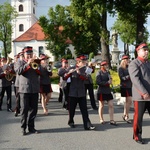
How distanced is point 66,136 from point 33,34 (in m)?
67.0

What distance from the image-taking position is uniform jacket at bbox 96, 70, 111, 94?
26.4ft

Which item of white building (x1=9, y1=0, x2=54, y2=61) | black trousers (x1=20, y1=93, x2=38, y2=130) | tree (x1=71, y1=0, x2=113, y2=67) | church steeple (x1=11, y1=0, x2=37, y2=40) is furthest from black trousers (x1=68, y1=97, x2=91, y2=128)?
church steeple (x1=11, y1=0, x2=37, y2=40)

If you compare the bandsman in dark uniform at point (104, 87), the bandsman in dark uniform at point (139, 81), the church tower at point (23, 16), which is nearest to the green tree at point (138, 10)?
the bandsman in dark uniform at point (104, 87)

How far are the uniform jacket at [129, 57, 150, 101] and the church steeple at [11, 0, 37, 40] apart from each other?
7182cm

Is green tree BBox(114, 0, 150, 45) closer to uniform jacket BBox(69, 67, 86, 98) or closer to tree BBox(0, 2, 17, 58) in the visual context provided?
uniform jacket BBox(69, 67, 86, 98)

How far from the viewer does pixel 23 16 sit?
78000 millimetres

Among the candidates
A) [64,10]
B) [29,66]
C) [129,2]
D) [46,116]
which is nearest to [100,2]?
Result: [129,2]

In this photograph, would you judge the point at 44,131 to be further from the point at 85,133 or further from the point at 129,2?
the point at 129,2

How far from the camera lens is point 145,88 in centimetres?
615

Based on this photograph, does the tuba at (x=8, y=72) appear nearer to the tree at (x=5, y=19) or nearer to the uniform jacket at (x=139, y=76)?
the uniform jacket at (x=139, y=76)

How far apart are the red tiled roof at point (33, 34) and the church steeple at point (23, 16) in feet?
10.8

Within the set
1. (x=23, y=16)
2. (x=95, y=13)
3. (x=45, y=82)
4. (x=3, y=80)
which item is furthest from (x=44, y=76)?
(x=23, y=16)

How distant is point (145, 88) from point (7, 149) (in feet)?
10.0

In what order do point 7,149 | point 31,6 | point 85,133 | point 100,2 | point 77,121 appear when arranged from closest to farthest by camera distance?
point 7,149
point 85,133
point 77,121
point 100,2
point 31,6
